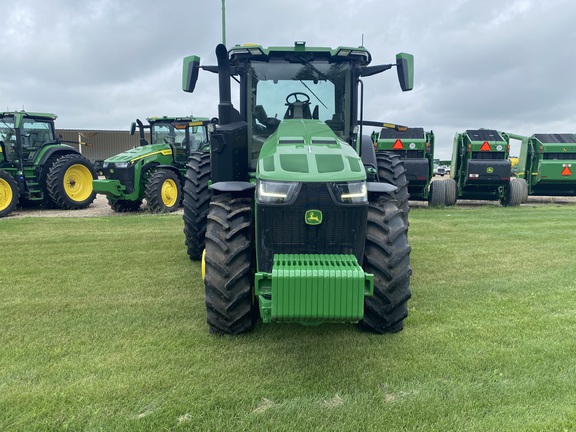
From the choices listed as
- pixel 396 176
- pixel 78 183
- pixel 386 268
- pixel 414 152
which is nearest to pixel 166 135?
pixel 78 183

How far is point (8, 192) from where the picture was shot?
39.2 ft

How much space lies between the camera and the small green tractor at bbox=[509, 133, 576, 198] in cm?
1488

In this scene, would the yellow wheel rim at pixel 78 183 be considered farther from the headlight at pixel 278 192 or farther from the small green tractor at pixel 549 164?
the small green tractor at pixel 549 164

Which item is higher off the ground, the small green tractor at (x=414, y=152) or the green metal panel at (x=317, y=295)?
the small green tractor at (x=414, y=152)

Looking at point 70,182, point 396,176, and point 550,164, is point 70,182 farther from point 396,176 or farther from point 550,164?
point 550,164

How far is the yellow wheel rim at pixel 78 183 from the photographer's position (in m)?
13.5

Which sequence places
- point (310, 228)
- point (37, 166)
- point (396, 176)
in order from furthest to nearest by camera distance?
point (37, 166)
point (396, 176)
point (310, 228)

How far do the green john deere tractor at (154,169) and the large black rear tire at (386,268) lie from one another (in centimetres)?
885

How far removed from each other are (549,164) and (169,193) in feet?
39.5

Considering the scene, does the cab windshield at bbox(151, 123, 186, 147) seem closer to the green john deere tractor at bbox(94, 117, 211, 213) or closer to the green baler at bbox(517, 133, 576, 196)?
the green john deere tractor at bbox(94, 117, 211, 213)

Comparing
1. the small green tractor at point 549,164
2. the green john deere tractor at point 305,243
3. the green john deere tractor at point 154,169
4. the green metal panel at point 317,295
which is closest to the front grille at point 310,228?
the green john deere tractor at point 305,243

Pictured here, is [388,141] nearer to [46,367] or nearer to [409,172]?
[409,172]

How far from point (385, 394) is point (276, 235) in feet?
4.47

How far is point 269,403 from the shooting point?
9.48 ft
